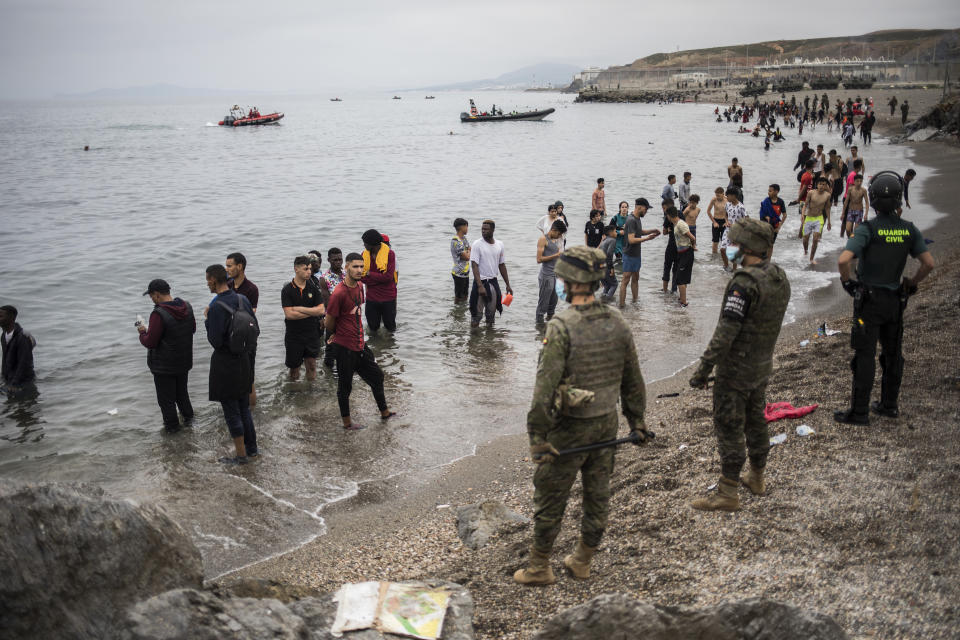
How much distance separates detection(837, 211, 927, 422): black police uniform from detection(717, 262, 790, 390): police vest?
1.37m

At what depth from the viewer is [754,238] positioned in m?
4.48

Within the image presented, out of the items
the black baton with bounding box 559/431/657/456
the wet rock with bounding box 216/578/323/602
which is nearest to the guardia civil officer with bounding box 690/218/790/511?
the black baton with bounding box 559/431/657/456

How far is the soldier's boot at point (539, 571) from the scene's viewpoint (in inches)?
161

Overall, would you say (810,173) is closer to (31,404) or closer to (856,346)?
(856,346)

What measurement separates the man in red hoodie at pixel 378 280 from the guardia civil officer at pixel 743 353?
597 cm

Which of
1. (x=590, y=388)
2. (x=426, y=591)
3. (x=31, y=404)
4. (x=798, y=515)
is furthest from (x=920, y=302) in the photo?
(x=31, y=404)

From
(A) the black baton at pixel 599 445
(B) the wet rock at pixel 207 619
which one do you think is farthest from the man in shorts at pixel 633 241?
(B) the wet rock at pixel 207 619

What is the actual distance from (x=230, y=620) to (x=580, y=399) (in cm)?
207

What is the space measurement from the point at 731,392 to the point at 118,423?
7.62m

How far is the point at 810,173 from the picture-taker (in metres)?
16.7

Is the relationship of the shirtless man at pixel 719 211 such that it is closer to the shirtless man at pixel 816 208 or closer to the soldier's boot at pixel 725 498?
the shirtless man at pixel 816 208

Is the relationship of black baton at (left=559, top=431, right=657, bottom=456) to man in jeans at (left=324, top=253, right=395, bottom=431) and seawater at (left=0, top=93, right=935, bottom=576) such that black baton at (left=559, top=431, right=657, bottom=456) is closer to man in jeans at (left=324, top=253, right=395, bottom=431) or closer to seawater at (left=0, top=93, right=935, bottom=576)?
seawater at (left=0, top=93, right=935, bottom=576)

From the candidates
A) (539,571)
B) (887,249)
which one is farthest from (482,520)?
(887,249)

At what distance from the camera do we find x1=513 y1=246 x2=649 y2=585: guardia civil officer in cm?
376
